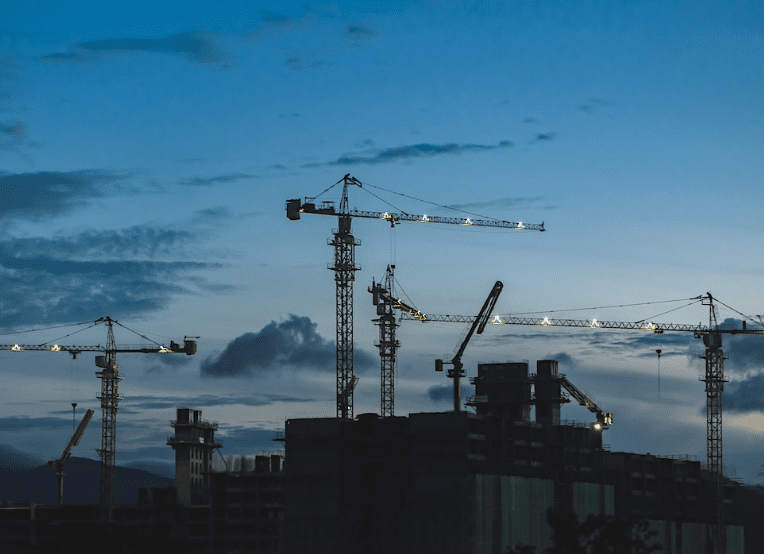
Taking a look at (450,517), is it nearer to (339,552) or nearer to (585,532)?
(339,552)

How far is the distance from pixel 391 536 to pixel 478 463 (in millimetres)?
16641

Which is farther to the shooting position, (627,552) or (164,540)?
(164,540)

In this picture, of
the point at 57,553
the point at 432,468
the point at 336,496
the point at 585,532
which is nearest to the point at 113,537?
the point at 57,553

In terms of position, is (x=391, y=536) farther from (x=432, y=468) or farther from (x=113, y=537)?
(x=113, y=537)

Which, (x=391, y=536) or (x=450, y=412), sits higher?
(x=450, y=412)

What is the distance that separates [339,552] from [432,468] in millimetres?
18394

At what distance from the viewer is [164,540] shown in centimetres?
19062

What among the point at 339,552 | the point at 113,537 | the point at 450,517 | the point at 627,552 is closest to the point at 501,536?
the point at 450,517

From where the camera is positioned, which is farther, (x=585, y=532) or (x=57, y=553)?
(x=57, y=553)

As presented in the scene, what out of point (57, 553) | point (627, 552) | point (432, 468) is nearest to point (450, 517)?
point (432, 468)

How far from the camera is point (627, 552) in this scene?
159 meters

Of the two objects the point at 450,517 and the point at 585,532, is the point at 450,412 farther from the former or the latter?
the point at 585,532

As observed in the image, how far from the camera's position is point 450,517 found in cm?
19450

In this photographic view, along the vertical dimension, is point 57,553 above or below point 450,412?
below
